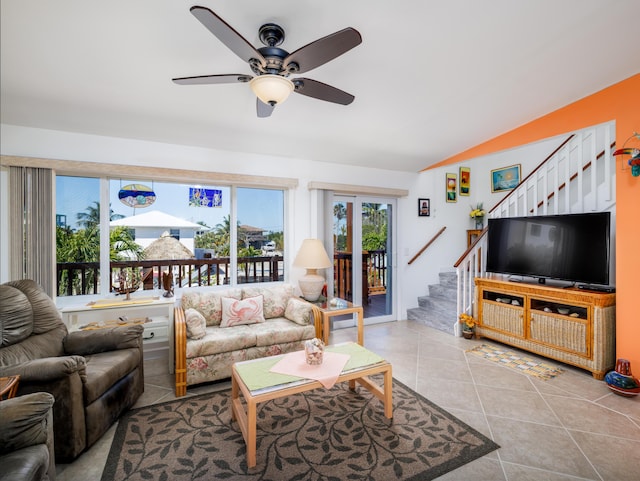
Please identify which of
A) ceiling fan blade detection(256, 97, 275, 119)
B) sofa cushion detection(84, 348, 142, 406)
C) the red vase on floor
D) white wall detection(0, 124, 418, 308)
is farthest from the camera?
white wall detection(0, 124, 418, 308)

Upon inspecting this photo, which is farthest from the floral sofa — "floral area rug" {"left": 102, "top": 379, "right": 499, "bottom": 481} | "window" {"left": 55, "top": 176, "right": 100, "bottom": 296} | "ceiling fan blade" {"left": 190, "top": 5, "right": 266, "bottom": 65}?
"ceiling fan blade" {"left": 190, "top": 5, "right": 266, "bottom": 65}

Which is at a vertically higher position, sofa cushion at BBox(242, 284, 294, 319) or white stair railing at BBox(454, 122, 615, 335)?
white stair railing at BBox(454, 122, 615, 335)

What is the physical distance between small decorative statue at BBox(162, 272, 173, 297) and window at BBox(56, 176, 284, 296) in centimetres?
3

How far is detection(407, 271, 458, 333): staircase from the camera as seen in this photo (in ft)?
15.2

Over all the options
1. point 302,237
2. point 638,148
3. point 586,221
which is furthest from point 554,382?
point 302,237

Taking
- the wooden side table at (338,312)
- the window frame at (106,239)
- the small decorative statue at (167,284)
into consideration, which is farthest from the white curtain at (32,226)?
the wooden side table at (338,312)

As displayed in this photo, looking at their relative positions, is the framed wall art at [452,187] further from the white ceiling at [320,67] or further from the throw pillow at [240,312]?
the throw pillow at [240,312]

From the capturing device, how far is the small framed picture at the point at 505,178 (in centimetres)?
552

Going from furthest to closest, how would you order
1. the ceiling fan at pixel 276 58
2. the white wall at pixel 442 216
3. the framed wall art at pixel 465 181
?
1. the framed wall art at pixel 465 181
2. the white wall at pixel 442 216
3. the ceiling fan at pixel 276 58

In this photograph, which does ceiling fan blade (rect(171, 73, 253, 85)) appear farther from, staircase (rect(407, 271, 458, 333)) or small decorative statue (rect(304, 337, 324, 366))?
staircase (rect(407, 271, 458, 333))

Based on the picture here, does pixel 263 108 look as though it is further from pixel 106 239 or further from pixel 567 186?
pixel 567 186

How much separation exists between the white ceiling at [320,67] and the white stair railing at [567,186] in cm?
81

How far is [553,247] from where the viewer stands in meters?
3.51

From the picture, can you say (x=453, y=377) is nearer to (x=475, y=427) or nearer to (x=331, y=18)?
(x=475, y=427)
